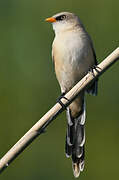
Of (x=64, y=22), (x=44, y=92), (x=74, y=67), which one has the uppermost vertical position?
(x=64, y=22)

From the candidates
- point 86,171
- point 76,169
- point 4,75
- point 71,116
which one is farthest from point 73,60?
point 4,75

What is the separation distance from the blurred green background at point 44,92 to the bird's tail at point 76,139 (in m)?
2.78

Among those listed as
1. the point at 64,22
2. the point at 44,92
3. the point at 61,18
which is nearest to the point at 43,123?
the point at 64,22

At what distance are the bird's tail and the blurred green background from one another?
2781 mm

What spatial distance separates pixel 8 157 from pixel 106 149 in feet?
16.4

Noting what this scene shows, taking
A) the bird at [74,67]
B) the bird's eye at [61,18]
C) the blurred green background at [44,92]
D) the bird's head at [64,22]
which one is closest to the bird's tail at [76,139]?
the bird at [74,67]

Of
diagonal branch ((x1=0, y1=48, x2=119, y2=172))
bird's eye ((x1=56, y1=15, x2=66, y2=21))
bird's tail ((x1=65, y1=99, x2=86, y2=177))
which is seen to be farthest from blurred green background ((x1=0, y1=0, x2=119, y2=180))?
diagonal branch ((x1=0, y1=48, x2=119, y2=172))

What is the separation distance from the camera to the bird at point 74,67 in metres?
5.76

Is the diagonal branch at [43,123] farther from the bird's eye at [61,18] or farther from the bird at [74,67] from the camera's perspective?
the bird's eye at [61,18]

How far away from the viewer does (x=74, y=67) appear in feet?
19.1

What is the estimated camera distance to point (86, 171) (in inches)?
344

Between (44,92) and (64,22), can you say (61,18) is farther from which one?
(44,92)

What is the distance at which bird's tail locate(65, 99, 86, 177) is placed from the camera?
5.69m

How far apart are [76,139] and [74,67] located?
68 cm
